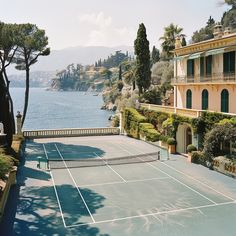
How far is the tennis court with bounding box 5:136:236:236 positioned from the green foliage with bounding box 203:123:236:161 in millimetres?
1805

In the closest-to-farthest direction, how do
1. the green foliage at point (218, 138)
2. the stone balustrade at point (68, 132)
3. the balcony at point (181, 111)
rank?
the green foliage at point (218, 138) < the balcony at point (181, 111) < the stone balustrade at point (68, 132)

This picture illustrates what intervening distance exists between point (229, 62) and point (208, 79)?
3027 mm

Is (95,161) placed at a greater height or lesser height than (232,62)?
lesser

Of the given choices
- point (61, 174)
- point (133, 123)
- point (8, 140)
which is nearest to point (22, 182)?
point (61, 174)

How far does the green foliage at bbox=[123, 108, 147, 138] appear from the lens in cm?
4117

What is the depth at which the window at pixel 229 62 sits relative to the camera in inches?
1193

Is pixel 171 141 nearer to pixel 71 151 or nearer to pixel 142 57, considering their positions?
pixel 71 151

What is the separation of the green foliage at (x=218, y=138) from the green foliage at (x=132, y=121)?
1451 cm

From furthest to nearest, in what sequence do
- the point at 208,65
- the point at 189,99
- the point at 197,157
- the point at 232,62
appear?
the point at 189,99
the point at 208,65
the point at 232,62
the point at 197,157

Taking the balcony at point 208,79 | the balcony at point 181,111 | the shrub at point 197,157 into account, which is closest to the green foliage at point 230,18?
A: the balcony at point 208,79

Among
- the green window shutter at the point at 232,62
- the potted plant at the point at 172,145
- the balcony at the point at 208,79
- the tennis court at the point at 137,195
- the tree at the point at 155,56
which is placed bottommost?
the tennis court at the point at 137,195

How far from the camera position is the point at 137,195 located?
20.2m

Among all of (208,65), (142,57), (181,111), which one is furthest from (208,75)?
(142,57)

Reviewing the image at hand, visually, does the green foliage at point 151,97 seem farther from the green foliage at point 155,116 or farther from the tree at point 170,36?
the tree at point 170,36
